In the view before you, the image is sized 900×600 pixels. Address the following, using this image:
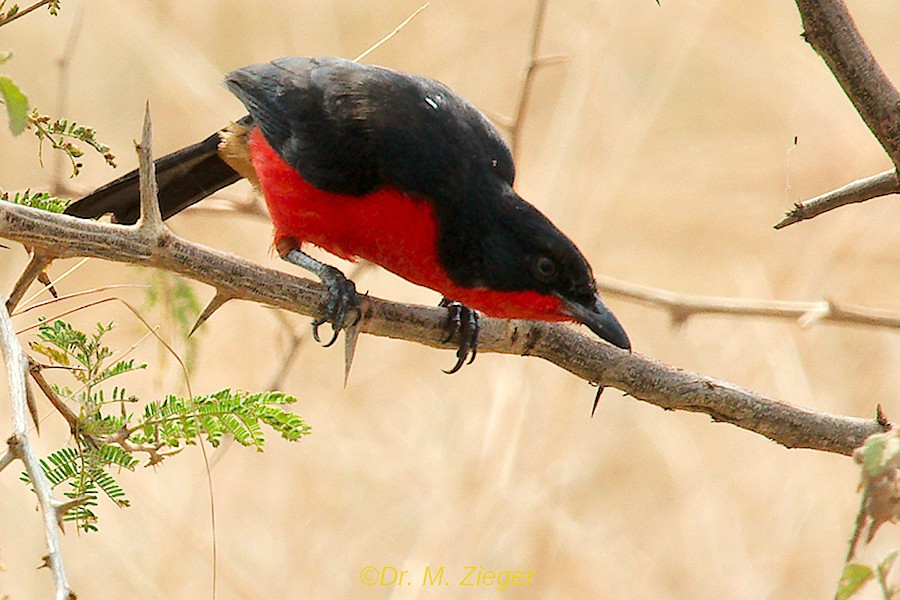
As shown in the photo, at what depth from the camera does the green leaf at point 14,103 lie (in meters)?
1.55

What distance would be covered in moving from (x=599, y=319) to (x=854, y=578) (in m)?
1.71

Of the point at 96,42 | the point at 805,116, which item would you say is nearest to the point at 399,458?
the point at 805,116

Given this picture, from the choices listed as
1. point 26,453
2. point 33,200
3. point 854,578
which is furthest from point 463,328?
point 854,578

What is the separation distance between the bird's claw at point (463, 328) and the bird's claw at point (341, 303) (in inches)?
10.9

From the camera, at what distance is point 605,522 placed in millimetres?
7230

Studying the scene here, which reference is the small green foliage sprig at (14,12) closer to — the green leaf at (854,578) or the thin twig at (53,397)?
the thin twig at (53,397)

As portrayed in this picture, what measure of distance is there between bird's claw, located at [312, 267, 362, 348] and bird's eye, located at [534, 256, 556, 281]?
1.65 feet

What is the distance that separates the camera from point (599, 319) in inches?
117

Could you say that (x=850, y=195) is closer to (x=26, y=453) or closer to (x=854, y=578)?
(x=854, y=578)

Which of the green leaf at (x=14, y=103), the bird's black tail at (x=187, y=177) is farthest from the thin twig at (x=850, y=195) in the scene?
the bird's black tail at (x=187, y=177)

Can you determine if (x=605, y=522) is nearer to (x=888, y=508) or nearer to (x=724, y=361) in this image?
(x=724, y=361)

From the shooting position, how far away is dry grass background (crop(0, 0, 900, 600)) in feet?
18.7

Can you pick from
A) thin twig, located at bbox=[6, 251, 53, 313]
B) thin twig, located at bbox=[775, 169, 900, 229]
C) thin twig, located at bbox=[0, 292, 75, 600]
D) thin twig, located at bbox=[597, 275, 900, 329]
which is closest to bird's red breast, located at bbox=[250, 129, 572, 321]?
thin twig, located at bbox=[597, 275, 900, 329]

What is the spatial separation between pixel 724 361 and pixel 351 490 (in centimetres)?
243
